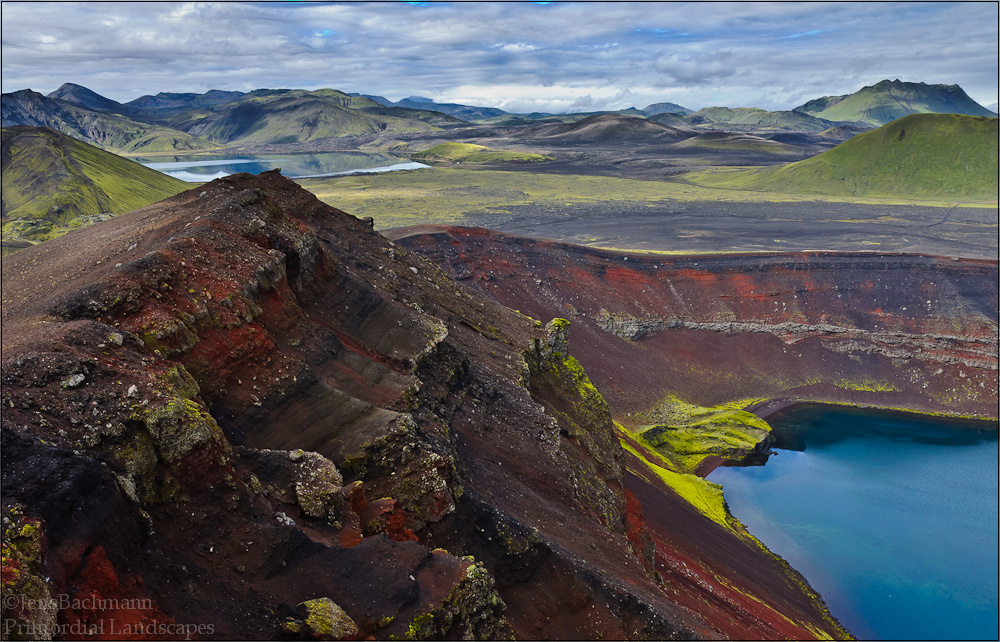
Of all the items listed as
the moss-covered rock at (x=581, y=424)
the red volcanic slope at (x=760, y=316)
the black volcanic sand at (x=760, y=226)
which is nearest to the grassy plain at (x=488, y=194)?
the black volcanic sand at (x=760, y=226)

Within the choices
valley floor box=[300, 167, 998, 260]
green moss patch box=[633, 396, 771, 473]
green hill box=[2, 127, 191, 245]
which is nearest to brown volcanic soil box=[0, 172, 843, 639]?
green moss patch box=[633, 396, 771, 473]

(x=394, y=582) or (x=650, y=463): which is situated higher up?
(x=394, y=582)

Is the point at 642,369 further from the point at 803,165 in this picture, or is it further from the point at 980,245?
the point at 803,165

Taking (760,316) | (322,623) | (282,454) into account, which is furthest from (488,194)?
(322,623)

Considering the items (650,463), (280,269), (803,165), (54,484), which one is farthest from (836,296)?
(803,165)

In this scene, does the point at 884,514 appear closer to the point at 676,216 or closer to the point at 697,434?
the point at 697,434

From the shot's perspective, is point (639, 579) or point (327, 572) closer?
point (327, 572)
